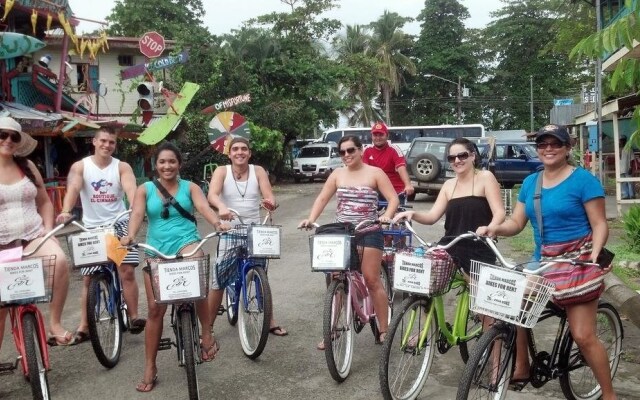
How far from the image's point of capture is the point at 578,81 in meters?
43.8

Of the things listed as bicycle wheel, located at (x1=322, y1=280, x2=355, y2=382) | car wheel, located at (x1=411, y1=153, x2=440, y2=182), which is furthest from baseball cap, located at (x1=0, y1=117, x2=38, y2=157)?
car wheel, located at (x1=411, y1=153, x2=440, y2=182)

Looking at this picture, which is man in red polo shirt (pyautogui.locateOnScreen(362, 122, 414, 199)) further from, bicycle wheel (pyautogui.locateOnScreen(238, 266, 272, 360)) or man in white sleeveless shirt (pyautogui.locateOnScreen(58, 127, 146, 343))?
man in white sleeveless shirt (pyautogui.locateOnScreen(58, 127, 146, 343))

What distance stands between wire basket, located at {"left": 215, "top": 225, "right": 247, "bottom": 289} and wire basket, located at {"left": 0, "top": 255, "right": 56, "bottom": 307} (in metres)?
1.62

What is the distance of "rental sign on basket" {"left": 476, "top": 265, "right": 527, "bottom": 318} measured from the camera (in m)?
3.33

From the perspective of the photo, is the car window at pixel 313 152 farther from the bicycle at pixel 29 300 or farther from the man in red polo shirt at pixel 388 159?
the bicycle at pixel 29 300

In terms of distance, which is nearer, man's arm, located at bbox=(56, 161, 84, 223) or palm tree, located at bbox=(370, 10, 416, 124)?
man's arm, located at bbox=(56, 161, 84, 223)

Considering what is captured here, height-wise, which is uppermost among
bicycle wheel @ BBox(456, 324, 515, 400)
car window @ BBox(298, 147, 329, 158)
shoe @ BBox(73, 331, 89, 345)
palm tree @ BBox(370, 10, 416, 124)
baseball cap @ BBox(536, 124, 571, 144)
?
palm tree @ BBox(370, 10, 416, 124)

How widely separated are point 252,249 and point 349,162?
3.56 feet

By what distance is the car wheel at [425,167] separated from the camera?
18.1 meters

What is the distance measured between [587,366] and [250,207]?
9.90 ft

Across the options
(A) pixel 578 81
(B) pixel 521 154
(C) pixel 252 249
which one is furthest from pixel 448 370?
(A) pixel 578 81

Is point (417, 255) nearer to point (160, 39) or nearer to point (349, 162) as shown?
point (349, 162)

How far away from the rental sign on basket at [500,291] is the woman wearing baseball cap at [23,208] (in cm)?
280

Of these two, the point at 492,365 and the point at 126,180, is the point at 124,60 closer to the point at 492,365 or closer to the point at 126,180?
the point at 126,180
